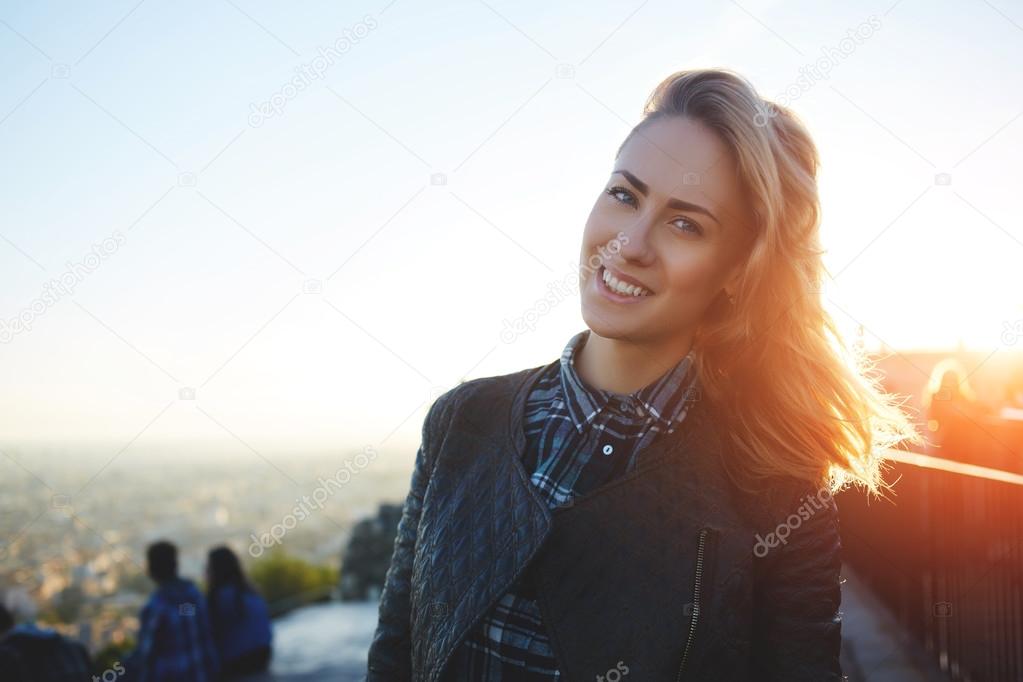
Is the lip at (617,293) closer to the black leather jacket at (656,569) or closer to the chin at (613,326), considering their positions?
the chin at (613,326)

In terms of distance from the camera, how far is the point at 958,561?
4.21 metres

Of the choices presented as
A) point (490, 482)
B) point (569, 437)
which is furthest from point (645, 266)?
point (490, 482)

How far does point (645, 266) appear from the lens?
6.28 ft

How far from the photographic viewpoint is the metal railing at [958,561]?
11.4 feet

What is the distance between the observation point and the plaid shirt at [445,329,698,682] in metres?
Result: 1.72

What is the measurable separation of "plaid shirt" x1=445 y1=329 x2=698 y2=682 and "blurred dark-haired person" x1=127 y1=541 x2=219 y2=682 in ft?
17.8

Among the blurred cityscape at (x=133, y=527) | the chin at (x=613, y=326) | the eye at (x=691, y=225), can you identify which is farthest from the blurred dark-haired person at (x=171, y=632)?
the eye at (x=691, y=225)

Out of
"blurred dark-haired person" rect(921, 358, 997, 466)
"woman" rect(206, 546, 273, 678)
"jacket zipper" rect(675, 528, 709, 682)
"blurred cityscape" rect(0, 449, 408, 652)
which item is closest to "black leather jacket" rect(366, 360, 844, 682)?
"jacket zipper" rect(675, 528, 709, 682)

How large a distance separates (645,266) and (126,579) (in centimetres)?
3578

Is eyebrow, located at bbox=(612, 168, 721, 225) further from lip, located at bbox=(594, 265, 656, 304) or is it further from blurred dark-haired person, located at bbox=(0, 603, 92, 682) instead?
blurred dark-haired person, located at bbox=(0, 603, 92, 682)

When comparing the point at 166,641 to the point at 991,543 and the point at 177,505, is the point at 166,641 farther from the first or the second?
the point at 177,505

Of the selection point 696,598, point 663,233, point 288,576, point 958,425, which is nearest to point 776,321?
point 663,233

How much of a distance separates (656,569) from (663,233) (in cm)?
90

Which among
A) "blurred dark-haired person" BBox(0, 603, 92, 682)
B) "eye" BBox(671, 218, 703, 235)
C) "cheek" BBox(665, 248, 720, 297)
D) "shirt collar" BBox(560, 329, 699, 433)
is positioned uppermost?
"eye" BBox(671, 218, 703, 235)
